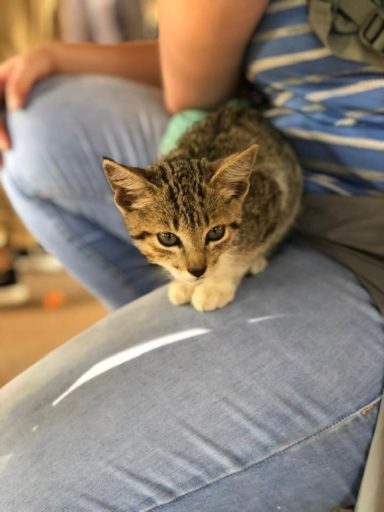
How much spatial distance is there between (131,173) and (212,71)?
1.15ft

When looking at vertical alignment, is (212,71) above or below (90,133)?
above

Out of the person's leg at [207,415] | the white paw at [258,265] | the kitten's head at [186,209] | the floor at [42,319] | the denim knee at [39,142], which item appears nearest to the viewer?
the person's leg at [207,415]

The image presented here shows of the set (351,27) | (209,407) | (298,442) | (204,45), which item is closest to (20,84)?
(204,45)

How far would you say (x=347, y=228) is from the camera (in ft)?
3.06

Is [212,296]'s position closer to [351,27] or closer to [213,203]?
[213,203]

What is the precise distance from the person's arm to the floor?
0.98m

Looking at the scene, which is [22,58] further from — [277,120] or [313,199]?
[313,199]

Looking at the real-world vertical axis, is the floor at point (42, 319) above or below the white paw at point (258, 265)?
below

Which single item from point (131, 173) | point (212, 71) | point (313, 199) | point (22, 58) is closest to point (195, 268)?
point (131, 173)

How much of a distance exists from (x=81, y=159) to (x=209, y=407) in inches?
24.9

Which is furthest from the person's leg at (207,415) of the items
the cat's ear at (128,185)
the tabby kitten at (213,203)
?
the cat's ear at (128,185)

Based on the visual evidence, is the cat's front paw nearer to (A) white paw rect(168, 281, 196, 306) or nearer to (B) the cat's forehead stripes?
(A) white paw rect(168, 281, 196, 306)

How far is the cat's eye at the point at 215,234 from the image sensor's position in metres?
0.89

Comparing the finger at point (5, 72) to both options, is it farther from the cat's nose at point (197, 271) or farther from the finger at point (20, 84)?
the cat's nose at point (197, 271)
